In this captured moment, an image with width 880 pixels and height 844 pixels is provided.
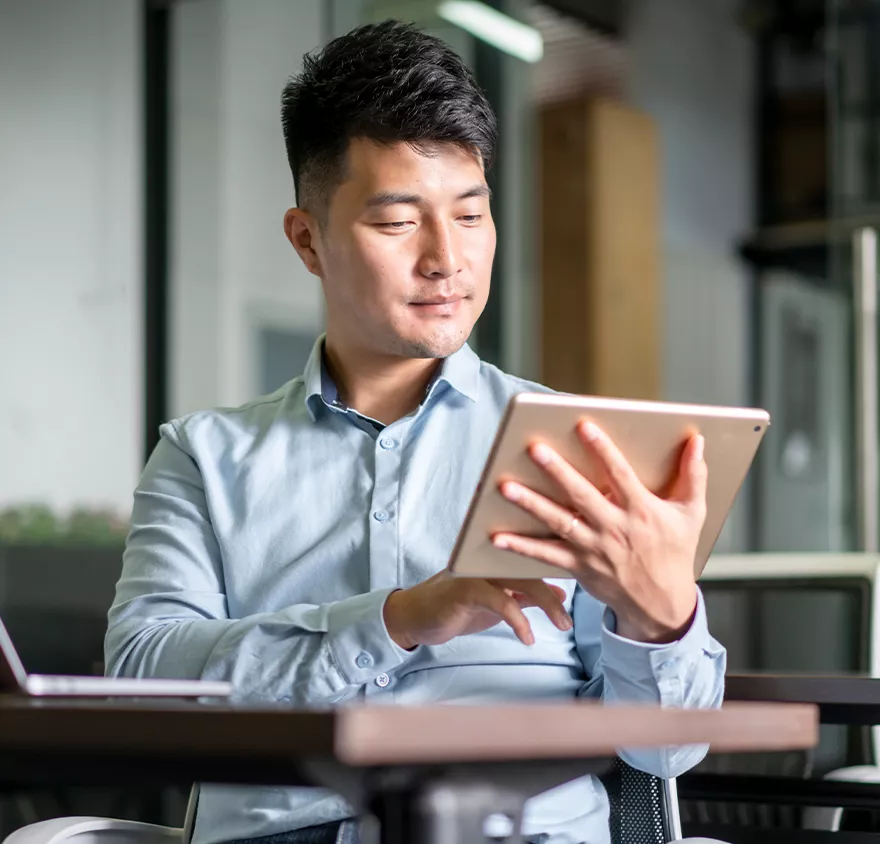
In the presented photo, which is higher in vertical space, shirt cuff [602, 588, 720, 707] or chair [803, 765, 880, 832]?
shirt cuff [602, 588, 720, 707]

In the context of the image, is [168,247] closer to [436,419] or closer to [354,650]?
[436,419]

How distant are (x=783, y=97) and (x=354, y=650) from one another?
827cm

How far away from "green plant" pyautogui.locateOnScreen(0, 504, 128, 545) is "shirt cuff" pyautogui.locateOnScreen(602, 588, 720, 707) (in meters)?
2.43

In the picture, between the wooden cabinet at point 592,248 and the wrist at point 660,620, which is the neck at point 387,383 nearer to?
the wrist at point 660,620

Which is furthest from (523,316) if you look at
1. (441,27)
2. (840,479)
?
(840,479)

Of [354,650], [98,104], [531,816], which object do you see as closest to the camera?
[354,650]

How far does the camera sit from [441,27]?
4.25 m

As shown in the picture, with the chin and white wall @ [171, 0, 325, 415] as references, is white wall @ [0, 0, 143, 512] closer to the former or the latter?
white wall @ [171, 0, 325, 415]

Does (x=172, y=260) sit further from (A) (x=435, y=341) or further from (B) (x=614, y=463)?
(B) (x=614, y=463)

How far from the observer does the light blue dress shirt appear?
3.79 ft

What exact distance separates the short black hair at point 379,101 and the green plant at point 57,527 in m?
2.03

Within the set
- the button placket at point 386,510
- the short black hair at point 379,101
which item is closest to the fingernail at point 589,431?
the button placket at point 386,510

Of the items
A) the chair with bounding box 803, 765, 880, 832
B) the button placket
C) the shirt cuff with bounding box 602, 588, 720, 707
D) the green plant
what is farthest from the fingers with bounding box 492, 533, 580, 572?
the green plant

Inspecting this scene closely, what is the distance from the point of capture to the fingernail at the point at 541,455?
948 mm
